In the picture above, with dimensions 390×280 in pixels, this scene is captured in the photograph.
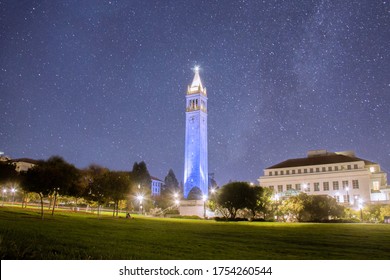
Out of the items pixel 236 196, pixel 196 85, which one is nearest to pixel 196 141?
pixel 196 85

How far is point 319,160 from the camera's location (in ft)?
339

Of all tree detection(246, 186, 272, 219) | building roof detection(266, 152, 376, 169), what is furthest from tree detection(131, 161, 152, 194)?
tree detection(246, 186, 272, 219)

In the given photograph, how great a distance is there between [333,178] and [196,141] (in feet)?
131

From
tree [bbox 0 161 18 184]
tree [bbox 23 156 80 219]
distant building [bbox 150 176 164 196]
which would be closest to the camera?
tree [bbox 23 156 80 219]

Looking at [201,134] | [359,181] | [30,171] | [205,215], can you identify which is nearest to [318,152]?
[359,181]

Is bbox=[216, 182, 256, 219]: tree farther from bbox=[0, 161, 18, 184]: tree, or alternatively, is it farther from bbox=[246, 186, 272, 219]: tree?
bbox=[0, 161, 18, 184]: tree

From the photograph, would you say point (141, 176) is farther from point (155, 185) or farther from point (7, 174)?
point (7, 174)

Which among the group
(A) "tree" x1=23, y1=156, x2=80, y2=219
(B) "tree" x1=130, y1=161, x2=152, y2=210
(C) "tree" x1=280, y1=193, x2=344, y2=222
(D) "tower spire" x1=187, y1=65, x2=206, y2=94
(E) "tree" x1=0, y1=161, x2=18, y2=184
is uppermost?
(D) "tower spire" x1=187, y1=65, x2=206, y2=94

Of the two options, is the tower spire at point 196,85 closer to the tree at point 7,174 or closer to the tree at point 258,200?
the tree at point 258,200

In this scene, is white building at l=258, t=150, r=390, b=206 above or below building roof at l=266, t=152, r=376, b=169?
below

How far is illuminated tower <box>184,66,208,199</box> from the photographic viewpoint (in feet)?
359

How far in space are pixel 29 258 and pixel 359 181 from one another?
95860 mm

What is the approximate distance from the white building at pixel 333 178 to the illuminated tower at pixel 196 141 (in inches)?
690

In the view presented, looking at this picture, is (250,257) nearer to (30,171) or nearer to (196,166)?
(30,171)
